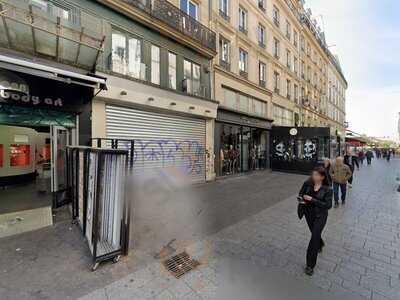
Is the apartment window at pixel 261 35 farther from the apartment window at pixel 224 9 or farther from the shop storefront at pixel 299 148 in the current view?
the shop storefront at pixel 299 148

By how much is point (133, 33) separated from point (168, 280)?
342 inches

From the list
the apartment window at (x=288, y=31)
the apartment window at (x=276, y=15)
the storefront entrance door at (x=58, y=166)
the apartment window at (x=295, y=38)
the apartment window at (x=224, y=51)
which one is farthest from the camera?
the apartment window at (x=295, y=38)

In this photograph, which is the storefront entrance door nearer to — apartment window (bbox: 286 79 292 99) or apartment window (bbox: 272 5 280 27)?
apartment window (bbox: 272 5 280 27)

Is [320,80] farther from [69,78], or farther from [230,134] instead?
[69,78]

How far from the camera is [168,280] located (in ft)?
10.8

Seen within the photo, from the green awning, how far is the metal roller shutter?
1.47 metres

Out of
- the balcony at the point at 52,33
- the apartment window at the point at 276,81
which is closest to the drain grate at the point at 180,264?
the balcony at the point at 52,33

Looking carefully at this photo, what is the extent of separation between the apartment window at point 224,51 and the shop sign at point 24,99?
31.4 ft

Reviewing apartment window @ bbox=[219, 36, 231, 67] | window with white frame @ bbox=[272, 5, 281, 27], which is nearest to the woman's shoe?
apartment window @ bbox=[219, 36, 231, 67]


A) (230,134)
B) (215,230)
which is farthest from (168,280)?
(230,134)

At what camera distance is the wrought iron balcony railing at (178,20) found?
358 inches

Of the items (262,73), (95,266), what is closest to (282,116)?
(262,73)

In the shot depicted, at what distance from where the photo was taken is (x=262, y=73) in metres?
18.1

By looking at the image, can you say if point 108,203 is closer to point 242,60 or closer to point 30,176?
point 30,176
